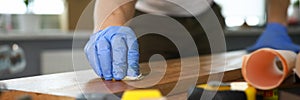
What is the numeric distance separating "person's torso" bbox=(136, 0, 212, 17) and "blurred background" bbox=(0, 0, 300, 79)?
2.71 ft

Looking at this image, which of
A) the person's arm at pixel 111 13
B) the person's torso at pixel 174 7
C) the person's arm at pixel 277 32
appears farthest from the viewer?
the person's torso at pixel 174 7

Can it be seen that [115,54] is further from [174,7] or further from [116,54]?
[174,7]

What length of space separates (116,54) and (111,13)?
8.4 inches

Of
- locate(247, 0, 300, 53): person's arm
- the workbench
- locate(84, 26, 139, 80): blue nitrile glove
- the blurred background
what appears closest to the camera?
the workbench

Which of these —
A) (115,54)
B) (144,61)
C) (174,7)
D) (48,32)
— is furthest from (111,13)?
(48,32)

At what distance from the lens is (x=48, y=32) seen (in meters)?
2.91

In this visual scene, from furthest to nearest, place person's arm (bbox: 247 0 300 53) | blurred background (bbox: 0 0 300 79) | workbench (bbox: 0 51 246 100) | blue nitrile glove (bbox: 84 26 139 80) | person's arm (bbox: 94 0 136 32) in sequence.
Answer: blurred background (bbox: 0 0 300 79) < person's arm (bbox: 247 0 300 53) < person's arm (bbox: 94 0 136 32) < blue nitrile glove (bbox: 84 26 139 80) < workbench (bbox: 0 51 246 100)

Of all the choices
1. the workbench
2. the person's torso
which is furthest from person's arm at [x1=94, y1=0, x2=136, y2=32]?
the person's torso

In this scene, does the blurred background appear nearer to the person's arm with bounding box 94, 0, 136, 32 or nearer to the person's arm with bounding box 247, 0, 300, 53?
the person's arm with bounding box 247, 0, 300, 53

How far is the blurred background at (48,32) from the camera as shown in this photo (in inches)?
108

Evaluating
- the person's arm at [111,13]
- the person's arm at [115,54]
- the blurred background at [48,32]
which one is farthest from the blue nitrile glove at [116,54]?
the blurred background at [48,32]

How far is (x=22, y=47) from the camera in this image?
2.73 metres

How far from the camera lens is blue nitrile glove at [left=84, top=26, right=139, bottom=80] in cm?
81

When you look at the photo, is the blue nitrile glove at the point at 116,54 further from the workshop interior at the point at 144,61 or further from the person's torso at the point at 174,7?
the person's torso at the point at 174,7
